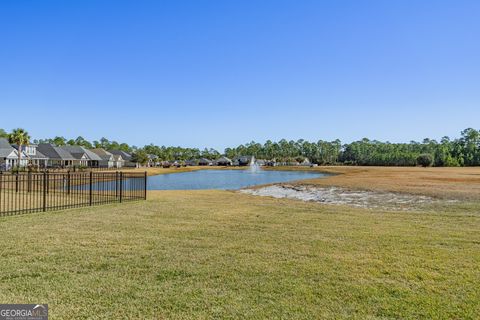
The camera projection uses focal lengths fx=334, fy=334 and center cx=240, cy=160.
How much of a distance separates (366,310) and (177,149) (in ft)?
481

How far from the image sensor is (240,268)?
17.8 feet

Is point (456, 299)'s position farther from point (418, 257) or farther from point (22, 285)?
point (22, 285)

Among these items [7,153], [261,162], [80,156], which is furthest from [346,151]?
[7,153]

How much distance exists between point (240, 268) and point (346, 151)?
153m

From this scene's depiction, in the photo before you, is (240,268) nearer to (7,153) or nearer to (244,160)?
(7,153)

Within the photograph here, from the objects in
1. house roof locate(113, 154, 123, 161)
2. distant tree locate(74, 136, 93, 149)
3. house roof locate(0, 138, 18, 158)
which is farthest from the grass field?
distant tree locate(74, 136, 93, 149)

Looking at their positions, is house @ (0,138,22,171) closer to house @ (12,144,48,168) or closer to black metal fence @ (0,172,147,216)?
house @ (12,144,48,168)

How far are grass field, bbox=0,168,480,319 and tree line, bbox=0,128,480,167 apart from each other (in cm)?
9015

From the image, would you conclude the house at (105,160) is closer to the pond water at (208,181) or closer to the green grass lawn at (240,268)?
the pond water at (208,181)

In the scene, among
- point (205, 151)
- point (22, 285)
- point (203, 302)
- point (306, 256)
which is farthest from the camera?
point (205, 151)

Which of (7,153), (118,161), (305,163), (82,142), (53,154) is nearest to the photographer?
(7,153)

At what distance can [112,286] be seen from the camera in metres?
4.63

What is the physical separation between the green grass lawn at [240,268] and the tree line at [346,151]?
3551 inches

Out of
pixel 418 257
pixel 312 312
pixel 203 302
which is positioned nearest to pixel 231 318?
pixel 203 302
